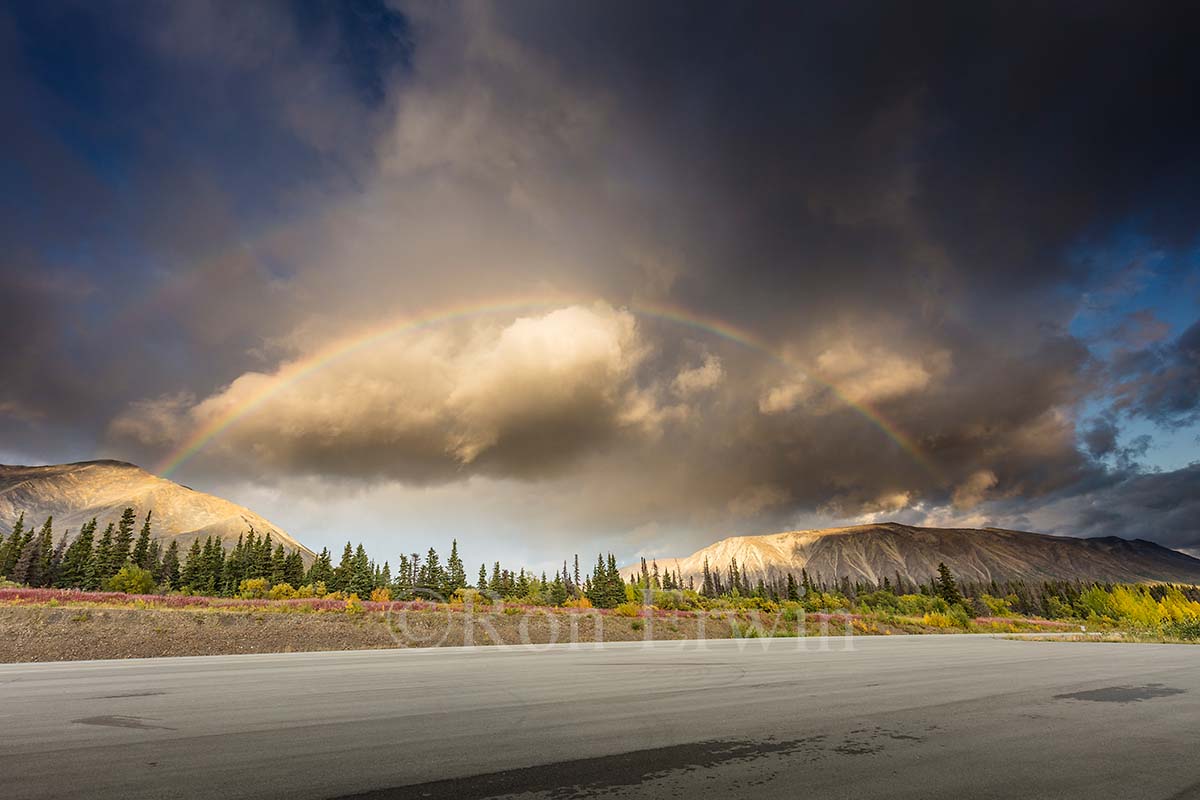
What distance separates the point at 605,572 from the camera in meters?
111


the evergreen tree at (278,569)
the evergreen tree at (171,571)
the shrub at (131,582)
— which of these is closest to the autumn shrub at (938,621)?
the shrub at (131,582)

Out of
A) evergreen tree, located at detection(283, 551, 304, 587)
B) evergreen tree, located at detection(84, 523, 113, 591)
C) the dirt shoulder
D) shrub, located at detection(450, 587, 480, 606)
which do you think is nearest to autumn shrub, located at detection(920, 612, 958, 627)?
the dirt shoulder

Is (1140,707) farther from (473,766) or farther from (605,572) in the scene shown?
(605,572)

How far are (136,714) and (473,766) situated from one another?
518 cm

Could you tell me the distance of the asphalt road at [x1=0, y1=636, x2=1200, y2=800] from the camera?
11.3ft

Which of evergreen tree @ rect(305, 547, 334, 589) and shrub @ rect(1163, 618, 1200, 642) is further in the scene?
evergreen tree @ rect(305, 547, 334, 589)

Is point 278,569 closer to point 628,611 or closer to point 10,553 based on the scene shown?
point 10,553

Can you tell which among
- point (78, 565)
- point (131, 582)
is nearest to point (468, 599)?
point (131, 582)

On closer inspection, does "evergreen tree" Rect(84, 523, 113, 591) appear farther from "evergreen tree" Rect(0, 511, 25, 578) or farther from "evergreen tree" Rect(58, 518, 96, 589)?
"evergreen tree" Rect(0, 511, 25, 578)

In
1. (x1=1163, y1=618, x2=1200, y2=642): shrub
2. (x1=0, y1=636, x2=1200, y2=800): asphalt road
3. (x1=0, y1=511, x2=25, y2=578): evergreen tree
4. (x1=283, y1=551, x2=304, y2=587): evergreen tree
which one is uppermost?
(x1=0, y1=511, x2=25, y2=578): evergreen tree

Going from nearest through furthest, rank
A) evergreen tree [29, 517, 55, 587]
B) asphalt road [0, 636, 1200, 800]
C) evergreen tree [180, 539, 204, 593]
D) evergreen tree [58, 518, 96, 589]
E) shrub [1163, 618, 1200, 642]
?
asphalt road [0, 636, 1200, 800] → shrub [1163, 618, 1200, 642] → evergreen tree [180, 539, 204, 593] → evergreen tree [58, 518, 96, 589] → evergreen tree [29, 517, 55, 587]
